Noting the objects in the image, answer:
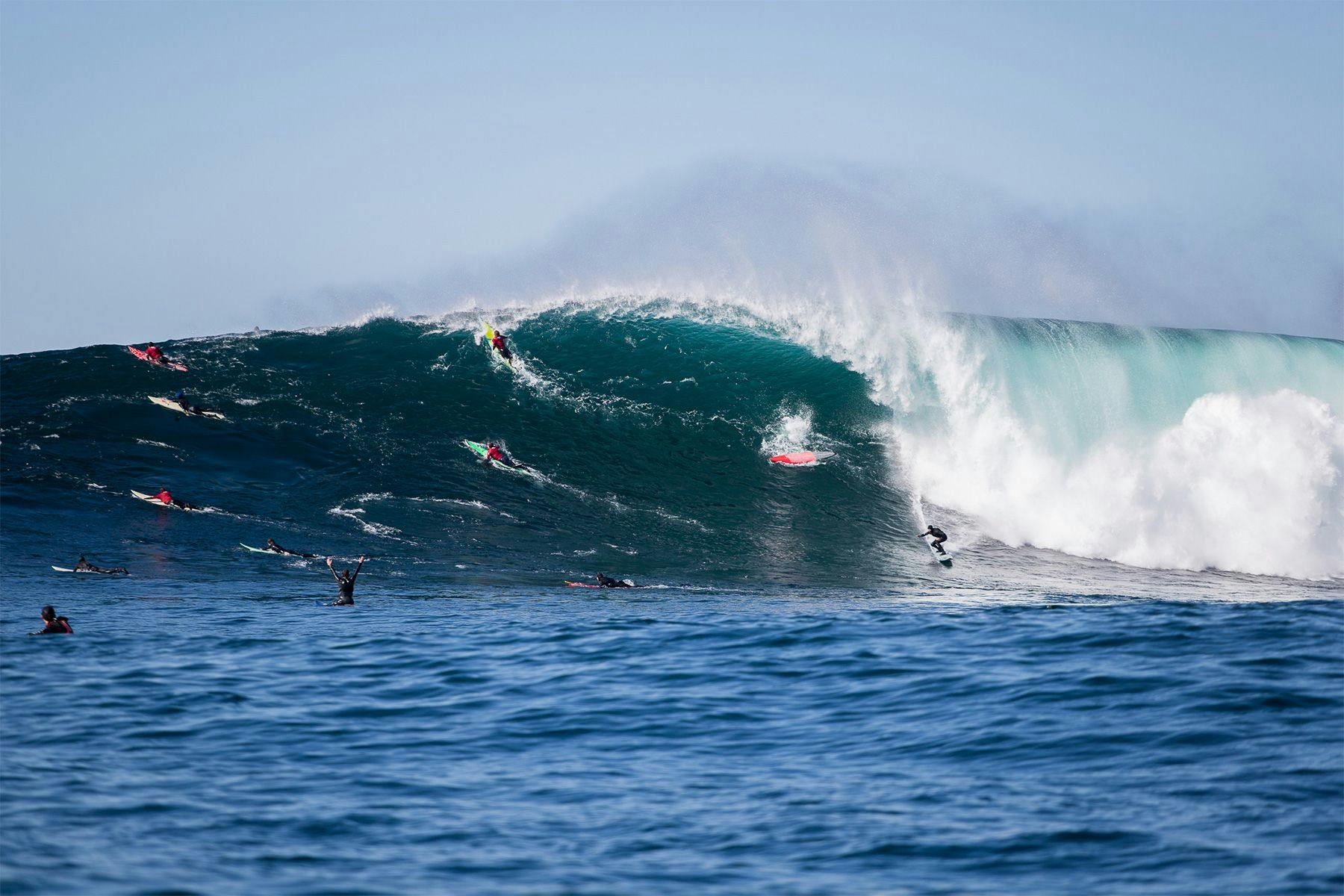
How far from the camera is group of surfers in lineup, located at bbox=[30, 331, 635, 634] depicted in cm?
1308

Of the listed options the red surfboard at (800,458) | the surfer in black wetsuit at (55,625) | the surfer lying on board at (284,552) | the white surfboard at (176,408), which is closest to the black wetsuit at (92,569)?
the surfer lying on board at (284,552)

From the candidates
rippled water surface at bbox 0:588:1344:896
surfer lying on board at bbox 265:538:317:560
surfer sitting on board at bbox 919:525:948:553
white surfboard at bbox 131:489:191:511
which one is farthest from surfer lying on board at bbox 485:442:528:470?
rippled water surface at bbox 0:588:1344:896

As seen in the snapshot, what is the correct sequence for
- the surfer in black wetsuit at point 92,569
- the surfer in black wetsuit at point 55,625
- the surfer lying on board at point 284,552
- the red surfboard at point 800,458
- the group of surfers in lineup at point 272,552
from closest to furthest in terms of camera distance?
the surfer in black wetsuit at point 55,625, the group of surfers in lineup at point 272,552, the surfer in black wetsuit at point 92,569, the surfer lying on board at point 284,552, the red surfboard at point 800,458

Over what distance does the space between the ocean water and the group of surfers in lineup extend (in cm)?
35

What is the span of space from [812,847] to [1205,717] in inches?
151

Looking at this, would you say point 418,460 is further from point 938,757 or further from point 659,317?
point 938,757

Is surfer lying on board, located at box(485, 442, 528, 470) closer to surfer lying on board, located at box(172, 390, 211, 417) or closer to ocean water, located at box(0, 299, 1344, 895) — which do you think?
ocean water, located at box(0, 299, 1344, 895)

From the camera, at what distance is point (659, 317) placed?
31516 millimetres

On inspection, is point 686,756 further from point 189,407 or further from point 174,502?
point 189,407

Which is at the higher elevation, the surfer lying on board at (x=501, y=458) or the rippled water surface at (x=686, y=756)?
the surfer lying on board at (x=501, y=458)

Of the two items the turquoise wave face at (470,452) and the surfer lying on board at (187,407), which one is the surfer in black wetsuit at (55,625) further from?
the surfer lying on board at (187,407)

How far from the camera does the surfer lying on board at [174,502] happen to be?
20.9 m

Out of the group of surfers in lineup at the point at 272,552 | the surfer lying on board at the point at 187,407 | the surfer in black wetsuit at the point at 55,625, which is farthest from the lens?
the surfer lying on board at the point at 187,407

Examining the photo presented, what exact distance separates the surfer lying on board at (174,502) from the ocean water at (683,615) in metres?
0.28
